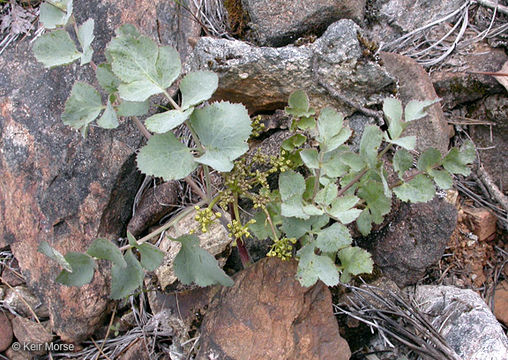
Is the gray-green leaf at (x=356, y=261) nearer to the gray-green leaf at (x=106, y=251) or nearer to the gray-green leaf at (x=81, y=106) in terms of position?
the gray-green leaf at (x=106, y=251)

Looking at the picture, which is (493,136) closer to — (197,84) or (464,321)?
(464,321)

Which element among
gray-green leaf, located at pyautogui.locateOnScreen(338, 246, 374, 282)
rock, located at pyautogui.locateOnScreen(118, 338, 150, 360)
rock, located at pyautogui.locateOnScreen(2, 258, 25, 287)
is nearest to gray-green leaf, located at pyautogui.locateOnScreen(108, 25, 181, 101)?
gray-green leaf, located at pyautogui.locateOnScreen(338, 246, 374, 282)

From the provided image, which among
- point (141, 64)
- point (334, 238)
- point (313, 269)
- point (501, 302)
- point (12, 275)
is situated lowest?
point (501, 302)

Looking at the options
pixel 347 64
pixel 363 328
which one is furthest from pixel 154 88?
pixel 363 328

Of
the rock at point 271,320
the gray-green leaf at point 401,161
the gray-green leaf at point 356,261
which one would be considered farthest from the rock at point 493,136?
the rock at point 271,320

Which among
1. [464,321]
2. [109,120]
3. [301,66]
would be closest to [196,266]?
[109,120]

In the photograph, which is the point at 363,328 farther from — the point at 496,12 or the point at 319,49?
the point at 496,12

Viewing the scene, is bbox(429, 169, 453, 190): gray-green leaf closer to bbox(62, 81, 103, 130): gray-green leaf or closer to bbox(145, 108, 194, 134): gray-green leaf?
bbox(145, 108, 194, 134): gray-green leaf
